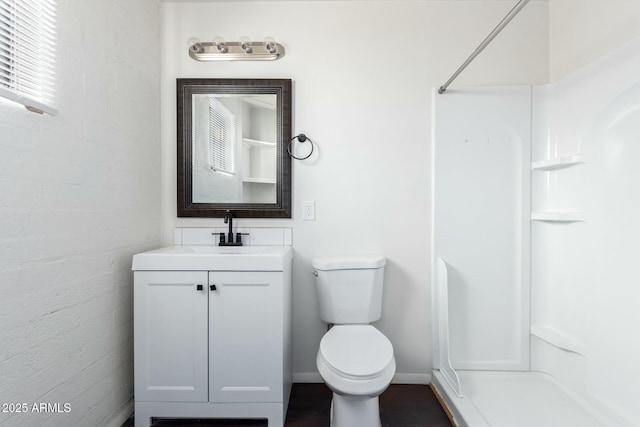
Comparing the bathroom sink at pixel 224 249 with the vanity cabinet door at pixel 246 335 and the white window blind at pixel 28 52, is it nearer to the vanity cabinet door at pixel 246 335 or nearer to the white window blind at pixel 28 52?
the vanity cabinet door at pixel 246 335

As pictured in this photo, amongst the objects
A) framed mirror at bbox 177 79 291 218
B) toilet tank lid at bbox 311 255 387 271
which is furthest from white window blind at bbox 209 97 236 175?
toilet tank lid at bbox 311 255 387 271

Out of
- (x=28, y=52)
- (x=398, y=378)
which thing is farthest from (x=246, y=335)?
(x=28, y=52)

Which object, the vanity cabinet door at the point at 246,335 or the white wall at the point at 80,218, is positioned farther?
the vanity cabinet door at the point at 246,335

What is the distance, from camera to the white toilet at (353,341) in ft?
4.28

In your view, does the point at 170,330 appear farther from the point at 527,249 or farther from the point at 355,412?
the point at 527,249

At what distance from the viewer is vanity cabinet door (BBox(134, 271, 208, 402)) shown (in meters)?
1.55

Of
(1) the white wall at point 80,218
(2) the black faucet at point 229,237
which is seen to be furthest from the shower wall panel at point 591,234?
(1) the white wall at point 80,218

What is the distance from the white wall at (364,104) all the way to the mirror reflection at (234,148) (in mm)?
157

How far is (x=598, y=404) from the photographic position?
1.58m

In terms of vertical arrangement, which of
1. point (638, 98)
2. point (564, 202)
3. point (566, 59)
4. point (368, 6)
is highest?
point (368, 6)

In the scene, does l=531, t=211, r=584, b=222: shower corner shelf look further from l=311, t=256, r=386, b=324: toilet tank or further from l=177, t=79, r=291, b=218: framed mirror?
l=177, t=79, r=291, b=218: framed mirror

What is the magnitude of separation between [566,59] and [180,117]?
89.7 inches

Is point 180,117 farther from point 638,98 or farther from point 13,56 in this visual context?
point 638,98

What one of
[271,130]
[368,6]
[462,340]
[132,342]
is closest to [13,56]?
[271,130]
